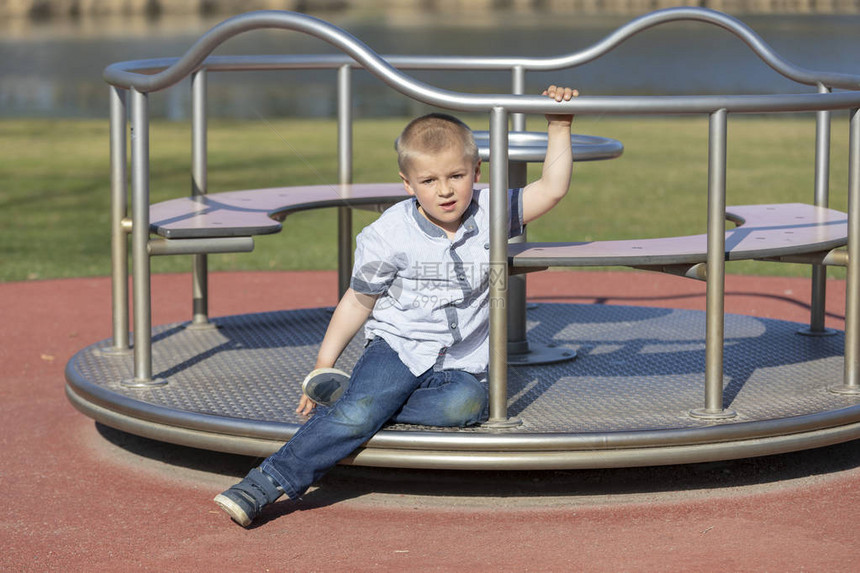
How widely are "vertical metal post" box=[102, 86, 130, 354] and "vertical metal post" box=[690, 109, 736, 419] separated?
228 centimetres

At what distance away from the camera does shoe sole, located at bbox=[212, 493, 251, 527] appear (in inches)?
145

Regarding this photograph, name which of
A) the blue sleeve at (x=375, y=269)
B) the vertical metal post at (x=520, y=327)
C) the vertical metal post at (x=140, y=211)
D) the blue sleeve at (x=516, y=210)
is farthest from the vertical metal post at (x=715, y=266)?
the vertical metal post at (x=140, y=211)

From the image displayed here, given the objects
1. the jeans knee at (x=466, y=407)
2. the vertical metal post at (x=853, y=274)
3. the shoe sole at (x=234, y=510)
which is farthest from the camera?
the vertical metal post at (x=853, y=274)

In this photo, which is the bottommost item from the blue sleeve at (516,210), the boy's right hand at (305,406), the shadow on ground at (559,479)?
the shadow on ground at (559,479)

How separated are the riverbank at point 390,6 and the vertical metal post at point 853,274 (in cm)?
7574

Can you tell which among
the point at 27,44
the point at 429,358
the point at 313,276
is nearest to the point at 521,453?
the point at 429,358

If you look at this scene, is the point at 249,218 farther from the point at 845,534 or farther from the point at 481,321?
the point at 845,534

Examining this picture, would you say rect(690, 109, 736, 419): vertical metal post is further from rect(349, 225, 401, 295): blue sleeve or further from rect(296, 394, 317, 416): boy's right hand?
rect(296, 394, 317, 416): boy's right hand

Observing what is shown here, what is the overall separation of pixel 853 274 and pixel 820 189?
1.31 m

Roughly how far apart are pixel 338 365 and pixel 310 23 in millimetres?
1585

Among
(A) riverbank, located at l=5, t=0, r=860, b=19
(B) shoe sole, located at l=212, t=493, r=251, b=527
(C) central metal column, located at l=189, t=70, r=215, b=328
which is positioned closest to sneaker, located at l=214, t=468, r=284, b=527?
(B) shoe sole, located at l=212, t=493, r=251, b=527

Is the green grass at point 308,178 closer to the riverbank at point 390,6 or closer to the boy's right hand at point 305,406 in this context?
the boy's right hand at point 305,406

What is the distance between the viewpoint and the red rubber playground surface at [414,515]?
348cm

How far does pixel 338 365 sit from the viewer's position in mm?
5023
